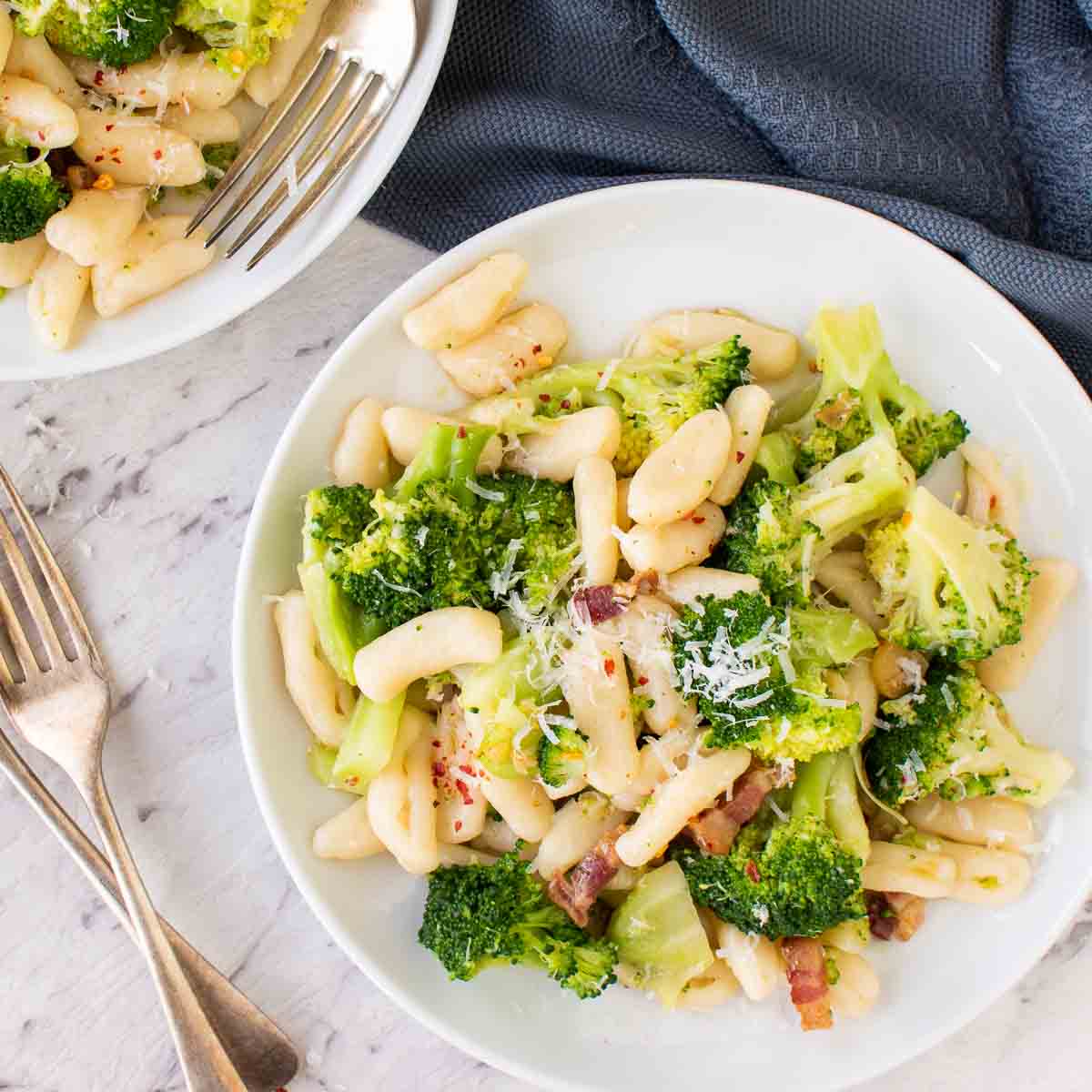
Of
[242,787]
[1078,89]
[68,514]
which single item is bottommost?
[242,787]

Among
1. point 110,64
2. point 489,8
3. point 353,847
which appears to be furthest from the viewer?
point 489,8

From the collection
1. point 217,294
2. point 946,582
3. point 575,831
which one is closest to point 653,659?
point 575,831

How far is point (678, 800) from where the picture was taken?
1452 millimetres

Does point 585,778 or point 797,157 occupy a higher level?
point 797,157

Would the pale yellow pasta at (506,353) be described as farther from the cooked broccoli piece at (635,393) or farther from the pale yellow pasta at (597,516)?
the pale yellow pasta at (597,516)

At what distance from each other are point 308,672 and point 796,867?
64 cm

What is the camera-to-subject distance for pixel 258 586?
1.58 m

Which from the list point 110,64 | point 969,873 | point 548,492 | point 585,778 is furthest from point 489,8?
point 969,873

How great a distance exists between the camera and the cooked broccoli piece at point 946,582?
147 cm

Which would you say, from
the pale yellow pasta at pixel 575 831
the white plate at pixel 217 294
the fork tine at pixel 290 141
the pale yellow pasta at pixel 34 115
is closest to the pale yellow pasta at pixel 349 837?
the pale yellow pasta at pixel 575 831

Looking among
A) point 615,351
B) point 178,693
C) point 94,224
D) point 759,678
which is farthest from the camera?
point 178,693

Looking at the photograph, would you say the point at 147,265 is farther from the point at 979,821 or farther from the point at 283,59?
the point at 979,821

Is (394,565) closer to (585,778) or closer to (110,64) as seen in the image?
(585,778)

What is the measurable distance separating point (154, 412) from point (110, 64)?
1.63 ft
